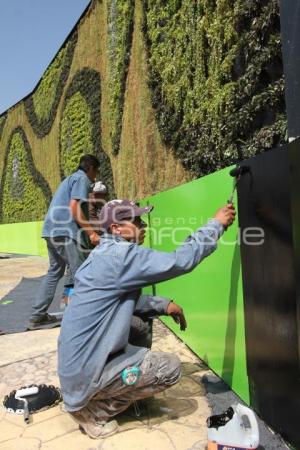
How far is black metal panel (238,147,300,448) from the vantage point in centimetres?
204

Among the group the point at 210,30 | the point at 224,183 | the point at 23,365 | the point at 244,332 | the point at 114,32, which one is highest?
the point at 114,32

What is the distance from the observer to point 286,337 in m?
2.10

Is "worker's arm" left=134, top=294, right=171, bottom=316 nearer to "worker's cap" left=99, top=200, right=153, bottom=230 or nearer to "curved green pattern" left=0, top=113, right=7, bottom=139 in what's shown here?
"worker's cap" left=99, top=200, right=153, bottom=230

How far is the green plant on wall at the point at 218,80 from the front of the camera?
5234 millimetres

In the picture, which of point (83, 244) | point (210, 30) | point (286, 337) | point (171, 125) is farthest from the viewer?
point (171, 125)

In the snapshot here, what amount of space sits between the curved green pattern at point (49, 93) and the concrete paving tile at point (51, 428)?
571 inches

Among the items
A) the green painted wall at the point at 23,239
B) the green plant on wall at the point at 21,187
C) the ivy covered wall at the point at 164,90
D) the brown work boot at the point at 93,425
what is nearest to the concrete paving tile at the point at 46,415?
the brown work boot at the point at 93,425

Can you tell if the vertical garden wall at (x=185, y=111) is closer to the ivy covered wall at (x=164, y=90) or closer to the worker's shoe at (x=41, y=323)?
the ivy covered wall at (x=164, y=90)

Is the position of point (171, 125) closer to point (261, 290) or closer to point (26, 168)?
point (261, 290)

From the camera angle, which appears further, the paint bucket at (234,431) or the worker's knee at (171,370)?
the worker's knee at (171,370)

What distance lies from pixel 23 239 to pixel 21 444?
58.6ft

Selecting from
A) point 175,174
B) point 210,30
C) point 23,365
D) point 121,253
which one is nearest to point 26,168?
point 175,174

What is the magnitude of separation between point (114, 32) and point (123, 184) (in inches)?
154

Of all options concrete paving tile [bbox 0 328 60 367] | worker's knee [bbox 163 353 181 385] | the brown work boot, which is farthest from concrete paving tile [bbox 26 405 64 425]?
concrete paving tile [bbox 0 328 60 367]
